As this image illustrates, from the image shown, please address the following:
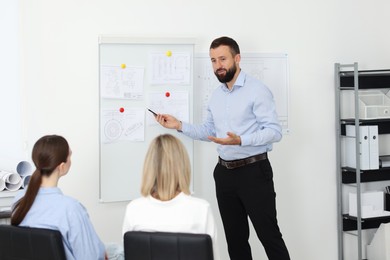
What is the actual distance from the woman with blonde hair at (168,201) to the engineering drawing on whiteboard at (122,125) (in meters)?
1.46

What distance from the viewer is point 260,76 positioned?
4047 millimetres

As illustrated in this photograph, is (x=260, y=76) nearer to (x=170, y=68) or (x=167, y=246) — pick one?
(x=170, y=68)

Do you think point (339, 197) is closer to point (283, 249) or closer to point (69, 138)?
point (283, 249)

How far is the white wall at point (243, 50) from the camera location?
11.9 feet

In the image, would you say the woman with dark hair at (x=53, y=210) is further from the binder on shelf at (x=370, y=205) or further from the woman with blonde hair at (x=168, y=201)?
the binder on shelf at (x=370, y=205)

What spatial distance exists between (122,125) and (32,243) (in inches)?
64.0

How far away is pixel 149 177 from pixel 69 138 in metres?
1.55

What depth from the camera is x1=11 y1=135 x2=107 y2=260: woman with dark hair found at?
2.31 m

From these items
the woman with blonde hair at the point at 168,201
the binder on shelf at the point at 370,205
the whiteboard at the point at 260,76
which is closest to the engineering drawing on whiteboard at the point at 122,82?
the whiteboard at the point at 260,76

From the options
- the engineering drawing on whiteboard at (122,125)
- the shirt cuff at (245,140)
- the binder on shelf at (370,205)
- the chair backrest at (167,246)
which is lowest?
the binder on shelf at (370,205)

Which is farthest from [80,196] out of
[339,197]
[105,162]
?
[339,197]

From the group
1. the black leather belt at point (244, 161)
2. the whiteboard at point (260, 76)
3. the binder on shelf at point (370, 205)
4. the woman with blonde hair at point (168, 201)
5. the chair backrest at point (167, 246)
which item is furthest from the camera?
the binder on shelf at point (370, 205)

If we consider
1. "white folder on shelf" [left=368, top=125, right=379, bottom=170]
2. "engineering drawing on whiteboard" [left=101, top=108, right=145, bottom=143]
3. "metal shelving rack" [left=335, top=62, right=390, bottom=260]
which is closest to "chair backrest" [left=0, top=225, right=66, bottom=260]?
"engineering drawing on whiteboard" [left=101, top=108, right=145, bottom=143]

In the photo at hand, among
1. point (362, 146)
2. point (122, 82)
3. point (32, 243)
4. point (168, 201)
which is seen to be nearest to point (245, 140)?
point (122, 82)
